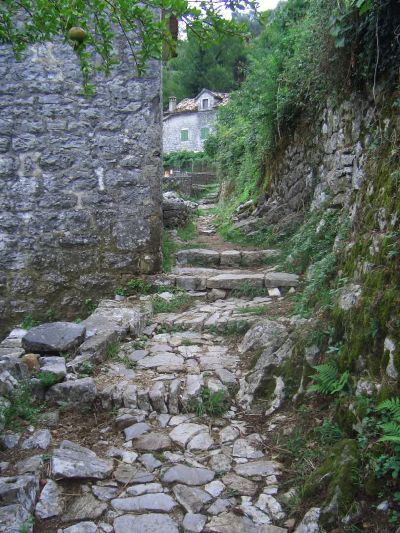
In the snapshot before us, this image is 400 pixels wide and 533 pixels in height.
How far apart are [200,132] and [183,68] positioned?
5506mm

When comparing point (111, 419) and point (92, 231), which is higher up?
point (92, 231)

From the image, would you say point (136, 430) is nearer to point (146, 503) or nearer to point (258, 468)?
point (146, 503)

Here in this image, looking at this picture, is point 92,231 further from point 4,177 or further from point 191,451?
point 191,451

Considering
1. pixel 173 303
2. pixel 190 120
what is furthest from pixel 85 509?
pixel 190 120

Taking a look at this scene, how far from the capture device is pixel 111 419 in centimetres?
304

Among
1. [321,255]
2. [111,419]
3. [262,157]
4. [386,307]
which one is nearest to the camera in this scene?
[386,307]

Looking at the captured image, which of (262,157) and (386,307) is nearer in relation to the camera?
(386,307)

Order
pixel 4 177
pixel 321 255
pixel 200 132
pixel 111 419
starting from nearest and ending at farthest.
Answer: pixel 111 419 < pixel 321 255 < pixel 4 177 < pixel 200 132

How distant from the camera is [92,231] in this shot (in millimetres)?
5234

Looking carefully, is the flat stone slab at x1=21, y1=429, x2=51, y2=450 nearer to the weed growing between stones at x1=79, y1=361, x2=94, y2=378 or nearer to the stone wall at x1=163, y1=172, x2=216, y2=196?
the weed growing between stones at x1=79, y1=361, x2=94, y2=378

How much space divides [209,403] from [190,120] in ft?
96.6

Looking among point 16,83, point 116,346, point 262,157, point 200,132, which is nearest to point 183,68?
point 200,132

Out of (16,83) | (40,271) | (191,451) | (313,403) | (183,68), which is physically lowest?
(191,451)

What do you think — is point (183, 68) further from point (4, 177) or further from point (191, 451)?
point (191, 451)
